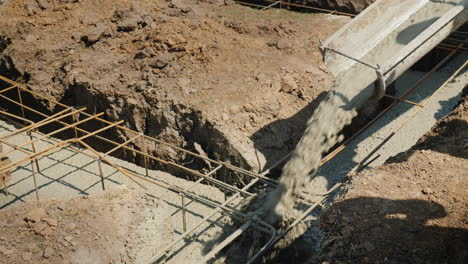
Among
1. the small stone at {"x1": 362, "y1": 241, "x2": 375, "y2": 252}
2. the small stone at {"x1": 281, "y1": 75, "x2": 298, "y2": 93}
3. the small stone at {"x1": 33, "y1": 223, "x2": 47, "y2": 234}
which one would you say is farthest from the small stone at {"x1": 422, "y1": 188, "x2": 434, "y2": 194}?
the small stone at {"x1": 33, "y1": 223, "x2": 47, "y2": 234}

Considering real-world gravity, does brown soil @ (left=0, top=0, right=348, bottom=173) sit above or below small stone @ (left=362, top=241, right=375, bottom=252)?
above

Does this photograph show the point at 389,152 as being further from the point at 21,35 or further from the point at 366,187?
the point at 21,35

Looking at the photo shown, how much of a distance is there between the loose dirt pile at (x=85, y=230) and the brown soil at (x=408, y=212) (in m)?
3.24

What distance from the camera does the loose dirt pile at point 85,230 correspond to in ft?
27.3

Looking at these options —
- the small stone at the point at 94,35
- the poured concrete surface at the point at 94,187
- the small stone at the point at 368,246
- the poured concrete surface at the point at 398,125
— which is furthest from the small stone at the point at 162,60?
the small stone at the point at 368,246

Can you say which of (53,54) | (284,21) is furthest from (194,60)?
(53,54)

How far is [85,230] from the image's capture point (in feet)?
28.6

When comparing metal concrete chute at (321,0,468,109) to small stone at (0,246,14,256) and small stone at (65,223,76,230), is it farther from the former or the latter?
small stone at (0,246,14,256)

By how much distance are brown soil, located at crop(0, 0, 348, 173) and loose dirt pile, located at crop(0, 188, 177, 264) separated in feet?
6.90

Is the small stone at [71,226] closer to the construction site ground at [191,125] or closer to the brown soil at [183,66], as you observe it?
the construction site ground at [191,125]

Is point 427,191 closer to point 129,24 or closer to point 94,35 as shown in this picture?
point 129,24

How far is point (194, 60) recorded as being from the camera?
12062 mm

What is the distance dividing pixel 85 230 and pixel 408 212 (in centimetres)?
543

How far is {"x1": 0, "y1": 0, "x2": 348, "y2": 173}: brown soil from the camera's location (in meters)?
10.8
